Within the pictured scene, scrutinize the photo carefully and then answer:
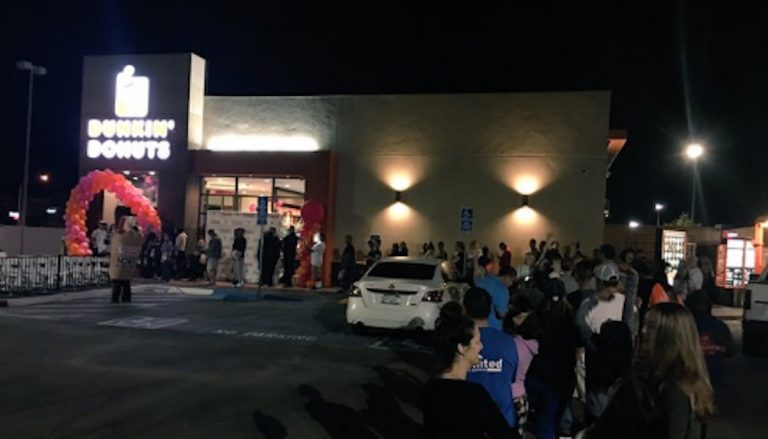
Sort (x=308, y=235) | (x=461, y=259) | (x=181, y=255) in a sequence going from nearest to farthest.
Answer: (x=461, y=259) → (x=308, y=235) → (x=181, y=255)

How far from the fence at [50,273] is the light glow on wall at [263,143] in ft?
22.4

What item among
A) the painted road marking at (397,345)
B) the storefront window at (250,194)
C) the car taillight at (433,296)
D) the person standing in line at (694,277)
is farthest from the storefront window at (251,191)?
the person standing in line at (694,277)

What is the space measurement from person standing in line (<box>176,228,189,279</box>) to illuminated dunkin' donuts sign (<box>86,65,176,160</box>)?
133 inches

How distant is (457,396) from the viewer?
3.16 meters

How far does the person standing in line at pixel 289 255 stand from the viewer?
904 inches

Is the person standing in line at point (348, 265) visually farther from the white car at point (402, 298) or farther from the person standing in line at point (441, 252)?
the white car at point (402, 298)

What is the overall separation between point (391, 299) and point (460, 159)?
36.8 feet

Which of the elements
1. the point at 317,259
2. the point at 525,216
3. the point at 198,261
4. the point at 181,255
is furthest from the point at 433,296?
the point at 181,255

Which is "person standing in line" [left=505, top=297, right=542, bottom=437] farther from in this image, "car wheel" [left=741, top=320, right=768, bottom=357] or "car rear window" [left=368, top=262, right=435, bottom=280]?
"car wheel" [left=741, top=320, right=768, bottom=357]

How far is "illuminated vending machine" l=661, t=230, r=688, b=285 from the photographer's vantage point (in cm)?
2511

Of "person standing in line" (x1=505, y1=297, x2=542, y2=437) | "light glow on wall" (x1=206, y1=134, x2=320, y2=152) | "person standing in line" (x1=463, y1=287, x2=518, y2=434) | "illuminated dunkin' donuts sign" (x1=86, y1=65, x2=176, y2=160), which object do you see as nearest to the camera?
"person standing in line" (x1=463, y1=287, x2=518, y2=434)

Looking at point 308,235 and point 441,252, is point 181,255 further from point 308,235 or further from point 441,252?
point 441,252

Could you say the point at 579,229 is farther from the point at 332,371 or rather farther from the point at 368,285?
the point at 332,371

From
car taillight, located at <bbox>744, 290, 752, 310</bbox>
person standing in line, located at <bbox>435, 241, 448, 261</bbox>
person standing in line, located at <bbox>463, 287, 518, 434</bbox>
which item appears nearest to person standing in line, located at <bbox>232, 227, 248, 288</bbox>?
person standing in line, located at <bbox>435, 241, 448, 261</bbox>
